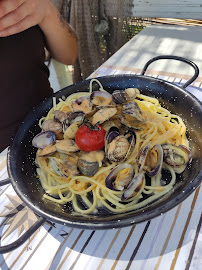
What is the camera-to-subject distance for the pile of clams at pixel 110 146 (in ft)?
3.16

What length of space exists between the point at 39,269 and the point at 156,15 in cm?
239

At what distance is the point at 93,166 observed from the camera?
39.6 inches

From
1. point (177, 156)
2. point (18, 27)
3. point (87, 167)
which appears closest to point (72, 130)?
point (87, 167)

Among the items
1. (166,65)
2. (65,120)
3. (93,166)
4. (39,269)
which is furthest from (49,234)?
(166,65)

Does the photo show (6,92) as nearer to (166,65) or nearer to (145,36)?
(166,65)

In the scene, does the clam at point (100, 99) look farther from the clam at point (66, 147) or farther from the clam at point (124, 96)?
the clam at point (66, 147)

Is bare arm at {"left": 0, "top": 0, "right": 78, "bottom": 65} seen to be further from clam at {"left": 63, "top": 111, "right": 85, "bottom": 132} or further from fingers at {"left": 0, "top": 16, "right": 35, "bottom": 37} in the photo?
clam at {"left": 63, "top": 111, "right": 85, "bottom": 132}

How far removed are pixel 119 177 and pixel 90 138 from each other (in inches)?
7.0

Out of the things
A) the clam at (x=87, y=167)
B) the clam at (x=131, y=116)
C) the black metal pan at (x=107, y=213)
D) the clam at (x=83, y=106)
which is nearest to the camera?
the black metal pan at (x=107, y=213)

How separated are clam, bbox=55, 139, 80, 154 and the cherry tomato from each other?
0.03 meters

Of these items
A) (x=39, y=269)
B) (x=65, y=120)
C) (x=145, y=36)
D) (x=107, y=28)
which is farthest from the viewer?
(x=107, y=28)

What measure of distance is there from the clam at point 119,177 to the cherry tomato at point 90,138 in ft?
0.40

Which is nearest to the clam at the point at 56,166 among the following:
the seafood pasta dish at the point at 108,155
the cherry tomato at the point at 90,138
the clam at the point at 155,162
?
the seafood pasta dish at the point at 108,155

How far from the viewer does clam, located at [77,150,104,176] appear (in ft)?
3.28
